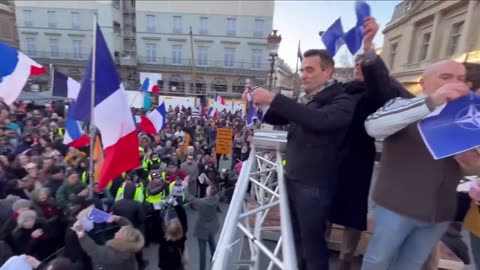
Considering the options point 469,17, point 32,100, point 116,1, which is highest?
point 116,1

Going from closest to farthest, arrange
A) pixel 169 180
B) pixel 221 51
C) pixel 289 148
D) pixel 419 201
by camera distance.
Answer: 1. pixel 419 201
2. pixel 289 148
3. pixel 169 180
4. pixel 221 51

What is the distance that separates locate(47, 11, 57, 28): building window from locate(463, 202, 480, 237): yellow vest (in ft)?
162

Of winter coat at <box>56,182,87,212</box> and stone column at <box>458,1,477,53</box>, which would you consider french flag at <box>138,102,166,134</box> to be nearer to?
winter coat at <box>56,182,87,212</box>

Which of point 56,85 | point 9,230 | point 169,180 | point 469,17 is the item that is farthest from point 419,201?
point 469,17

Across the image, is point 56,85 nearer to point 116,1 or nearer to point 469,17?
point 469,17

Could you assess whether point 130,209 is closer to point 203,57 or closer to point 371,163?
point 371,163

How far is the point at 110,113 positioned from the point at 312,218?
361 cm

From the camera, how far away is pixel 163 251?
4.14 m

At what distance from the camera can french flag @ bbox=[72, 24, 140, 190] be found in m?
4.18

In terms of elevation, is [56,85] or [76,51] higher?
[76,51]

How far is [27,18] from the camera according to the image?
40594 millimetres

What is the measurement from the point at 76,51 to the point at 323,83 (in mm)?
47038

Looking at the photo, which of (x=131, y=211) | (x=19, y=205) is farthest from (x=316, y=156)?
(x=19, y=205)

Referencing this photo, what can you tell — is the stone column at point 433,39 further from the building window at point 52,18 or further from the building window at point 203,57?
the building window at point 52,18
